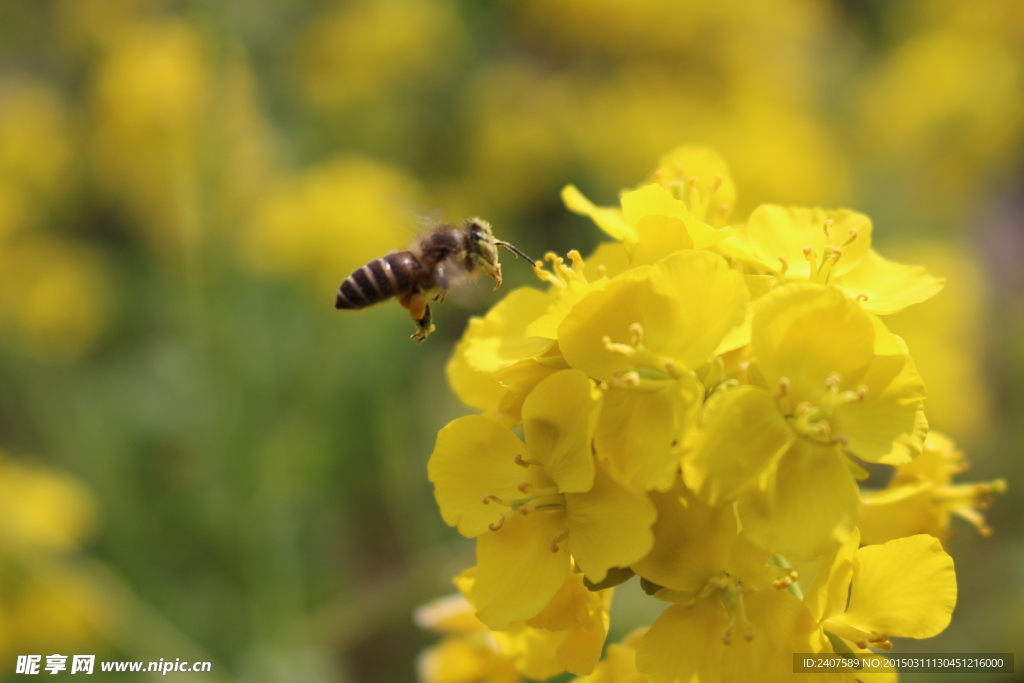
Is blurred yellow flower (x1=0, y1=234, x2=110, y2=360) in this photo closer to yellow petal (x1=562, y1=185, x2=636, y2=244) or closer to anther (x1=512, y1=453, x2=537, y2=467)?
yellow petal (x1=562, y1=185, x2=636, y2=244)

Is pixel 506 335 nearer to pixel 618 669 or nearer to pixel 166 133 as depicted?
pixel 618 669

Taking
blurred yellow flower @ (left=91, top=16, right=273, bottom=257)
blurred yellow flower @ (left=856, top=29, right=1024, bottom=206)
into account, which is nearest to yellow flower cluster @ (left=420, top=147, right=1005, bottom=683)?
blurred yellow flower @ (left=91, top=16, right=273, bottom=257)

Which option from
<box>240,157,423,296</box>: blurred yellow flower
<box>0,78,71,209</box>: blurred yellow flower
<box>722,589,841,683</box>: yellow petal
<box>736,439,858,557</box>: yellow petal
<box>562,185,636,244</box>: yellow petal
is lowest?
<box>722,589,841,683</box>: yellow petal

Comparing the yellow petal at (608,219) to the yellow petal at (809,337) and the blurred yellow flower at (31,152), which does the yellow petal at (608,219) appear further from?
the blurred yellow flower at (31,152)

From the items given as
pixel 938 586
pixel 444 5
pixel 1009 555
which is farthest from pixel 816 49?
pixel 938 586

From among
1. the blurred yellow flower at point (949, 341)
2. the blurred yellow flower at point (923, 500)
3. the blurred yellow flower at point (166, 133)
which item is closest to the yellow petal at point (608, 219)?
the blurred yellow flower at point (923, 500)

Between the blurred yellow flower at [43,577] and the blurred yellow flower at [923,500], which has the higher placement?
the blurred yellow flower at [43,577]
